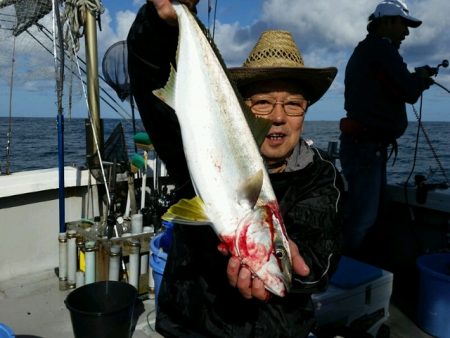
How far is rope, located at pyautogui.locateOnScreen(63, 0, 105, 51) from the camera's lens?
4.76m

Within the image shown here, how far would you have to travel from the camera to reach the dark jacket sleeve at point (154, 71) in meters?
1.82

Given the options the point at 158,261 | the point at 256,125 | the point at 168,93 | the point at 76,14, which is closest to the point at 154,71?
the point at 168,93

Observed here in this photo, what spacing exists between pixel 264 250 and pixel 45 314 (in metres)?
3.26

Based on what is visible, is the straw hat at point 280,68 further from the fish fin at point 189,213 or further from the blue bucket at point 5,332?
the blue bucket at point 5,332

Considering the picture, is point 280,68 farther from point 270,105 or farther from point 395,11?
point 395,11

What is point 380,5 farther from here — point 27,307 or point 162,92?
point 27,307

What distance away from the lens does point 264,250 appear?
1536mm

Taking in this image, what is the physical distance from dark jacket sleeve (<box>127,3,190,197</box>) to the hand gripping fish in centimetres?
13

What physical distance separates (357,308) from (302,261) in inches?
82.9

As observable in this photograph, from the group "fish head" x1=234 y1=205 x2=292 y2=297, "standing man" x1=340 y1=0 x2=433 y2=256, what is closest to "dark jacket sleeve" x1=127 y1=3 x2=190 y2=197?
"fish head" x1=234 y1=205 x2=292 y2=297

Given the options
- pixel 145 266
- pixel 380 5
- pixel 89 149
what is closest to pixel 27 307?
pixel 145 266

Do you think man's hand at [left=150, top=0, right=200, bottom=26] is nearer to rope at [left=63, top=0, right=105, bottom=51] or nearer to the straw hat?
the straw hat

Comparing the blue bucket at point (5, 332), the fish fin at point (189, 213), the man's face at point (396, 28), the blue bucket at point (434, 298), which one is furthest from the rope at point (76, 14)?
the blue bucket at point (434, 298)

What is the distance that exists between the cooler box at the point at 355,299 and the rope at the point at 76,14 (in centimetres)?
381
